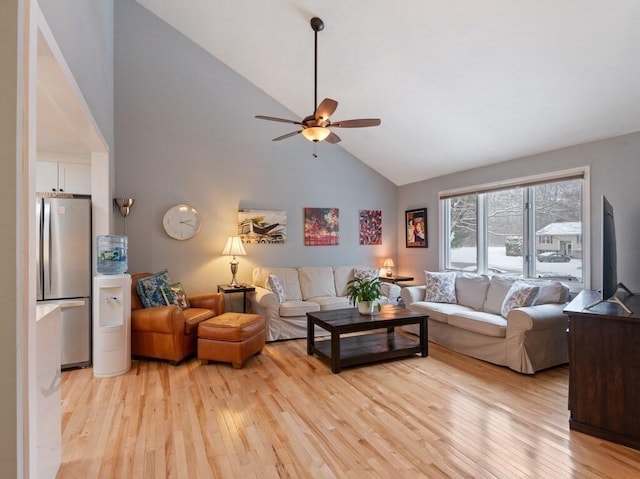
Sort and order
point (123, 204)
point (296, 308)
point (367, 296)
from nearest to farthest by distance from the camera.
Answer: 1. point (367, 296)
2. point (123, 204)
3. point (296, 308)

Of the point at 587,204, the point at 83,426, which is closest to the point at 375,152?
the point at 587,204

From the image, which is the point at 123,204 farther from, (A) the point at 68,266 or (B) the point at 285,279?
(B) the point at 285,279

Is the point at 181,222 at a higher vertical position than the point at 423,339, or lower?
higher

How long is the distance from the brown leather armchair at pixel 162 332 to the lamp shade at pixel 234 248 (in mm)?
1073

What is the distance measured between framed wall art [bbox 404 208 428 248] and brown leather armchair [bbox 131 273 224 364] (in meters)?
3.68

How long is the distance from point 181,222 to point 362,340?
284 centimetres

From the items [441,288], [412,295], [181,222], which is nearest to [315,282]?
[412,295]

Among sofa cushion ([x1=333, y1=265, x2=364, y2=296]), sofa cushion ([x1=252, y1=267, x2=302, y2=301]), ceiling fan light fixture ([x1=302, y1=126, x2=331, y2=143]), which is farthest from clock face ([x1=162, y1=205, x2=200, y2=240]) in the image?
ceiling fan light fixture ([x1=302, y1=126, x2=331, y2=143])

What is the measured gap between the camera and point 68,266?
3.40 metres

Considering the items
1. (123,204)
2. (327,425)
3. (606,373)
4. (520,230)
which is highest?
(123,204)

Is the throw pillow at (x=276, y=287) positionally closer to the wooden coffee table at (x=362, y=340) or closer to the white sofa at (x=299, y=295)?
the white sofa at (x=299, y=295)

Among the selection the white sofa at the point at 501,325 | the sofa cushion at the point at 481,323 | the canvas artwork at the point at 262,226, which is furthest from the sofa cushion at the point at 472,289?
the canvas artwork at the point at 262,226

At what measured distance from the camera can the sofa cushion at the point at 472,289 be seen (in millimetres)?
4184

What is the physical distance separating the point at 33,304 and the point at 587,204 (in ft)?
14.6
